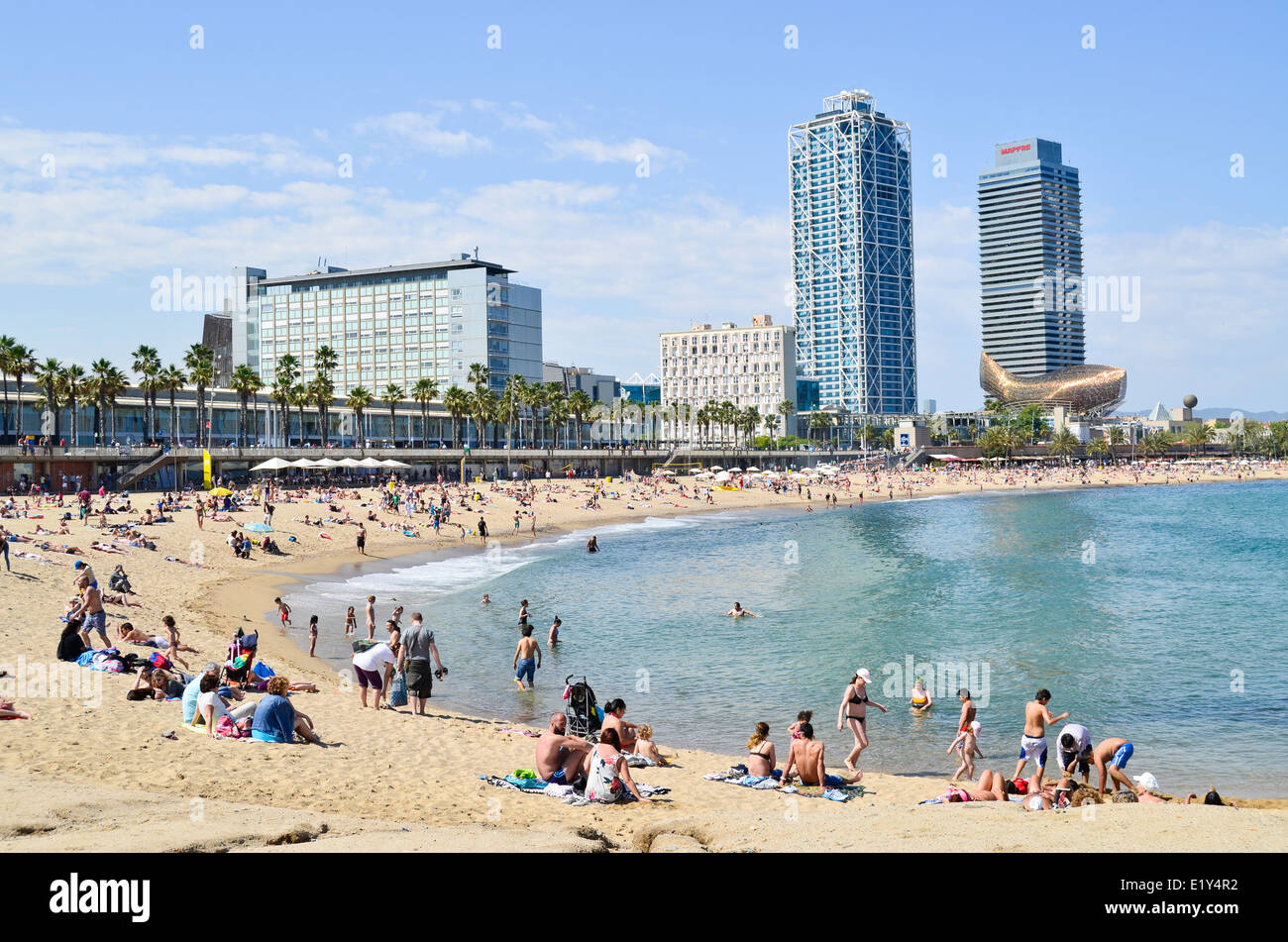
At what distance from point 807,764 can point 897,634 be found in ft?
51.0

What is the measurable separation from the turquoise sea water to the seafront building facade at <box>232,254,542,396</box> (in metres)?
87.0

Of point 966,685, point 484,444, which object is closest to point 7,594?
point 966,685

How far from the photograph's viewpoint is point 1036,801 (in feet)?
36.3

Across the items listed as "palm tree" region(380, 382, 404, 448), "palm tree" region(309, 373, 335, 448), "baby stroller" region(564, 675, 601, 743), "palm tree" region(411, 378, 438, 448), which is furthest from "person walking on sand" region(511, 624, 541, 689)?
"palm tree" region(411, 378, 438, 448)

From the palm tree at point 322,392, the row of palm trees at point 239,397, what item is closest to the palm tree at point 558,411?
the row of palm trees at point 239,397

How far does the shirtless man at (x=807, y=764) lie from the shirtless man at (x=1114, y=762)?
3354 millimetres

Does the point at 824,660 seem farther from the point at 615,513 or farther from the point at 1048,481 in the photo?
the point at 1048,481

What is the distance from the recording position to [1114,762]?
41.5 feet

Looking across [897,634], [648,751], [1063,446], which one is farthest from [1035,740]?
[1063,446]

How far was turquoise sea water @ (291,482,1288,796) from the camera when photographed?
17000 millimetres

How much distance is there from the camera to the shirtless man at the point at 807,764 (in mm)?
12672

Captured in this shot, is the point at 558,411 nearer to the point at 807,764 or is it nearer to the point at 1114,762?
the point at 807,764

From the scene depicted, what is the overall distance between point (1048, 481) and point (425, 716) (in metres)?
133

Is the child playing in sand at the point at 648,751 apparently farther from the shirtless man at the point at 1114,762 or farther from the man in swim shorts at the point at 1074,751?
the shirtless man at the point at 1114,762
